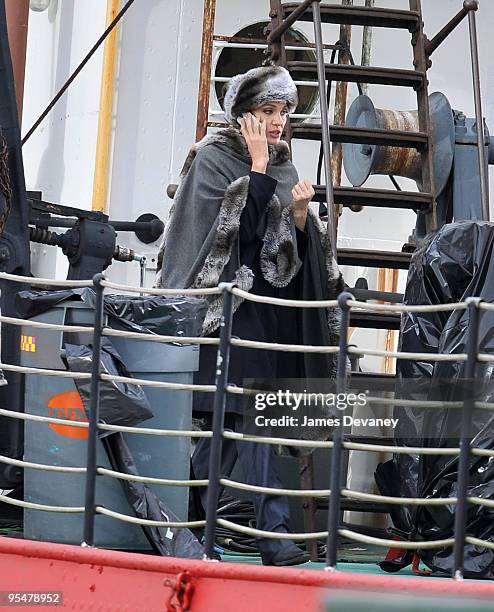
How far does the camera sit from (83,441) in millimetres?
4094

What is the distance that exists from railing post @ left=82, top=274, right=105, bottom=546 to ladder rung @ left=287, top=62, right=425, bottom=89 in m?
2.43

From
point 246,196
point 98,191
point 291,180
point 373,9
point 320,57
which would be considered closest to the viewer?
point 246,196

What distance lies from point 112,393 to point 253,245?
39.1 inches

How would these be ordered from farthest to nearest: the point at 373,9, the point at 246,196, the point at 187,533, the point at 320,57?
the point at 373,9
the point at 320,57
the point at 246,196
the point at 187,533

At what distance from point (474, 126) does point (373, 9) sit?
82 cm

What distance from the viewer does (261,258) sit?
4.61 meters

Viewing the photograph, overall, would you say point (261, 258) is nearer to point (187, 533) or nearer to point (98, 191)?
point (187, 533)

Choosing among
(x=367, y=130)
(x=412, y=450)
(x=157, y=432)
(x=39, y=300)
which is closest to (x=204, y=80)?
(x=367, y=130)

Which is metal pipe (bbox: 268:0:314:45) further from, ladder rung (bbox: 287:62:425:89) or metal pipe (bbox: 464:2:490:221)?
metal pipe (bbox: 464:2:490:221)

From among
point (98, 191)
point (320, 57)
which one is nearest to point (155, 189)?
point (98, 191)

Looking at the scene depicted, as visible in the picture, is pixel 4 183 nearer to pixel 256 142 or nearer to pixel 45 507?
pixel 256 142

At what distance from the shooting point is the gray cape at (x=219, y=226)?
4.51m

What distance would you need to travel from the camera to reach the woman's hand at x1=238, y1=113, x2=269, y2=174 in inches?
179

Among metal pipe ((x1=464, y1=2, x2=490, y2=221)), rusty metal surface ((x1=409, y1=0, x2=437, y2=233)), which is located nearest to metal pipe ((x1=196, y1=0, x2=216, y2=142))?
rusty metal surface ((x1=409, y1=0, x2=437, y2=233))
